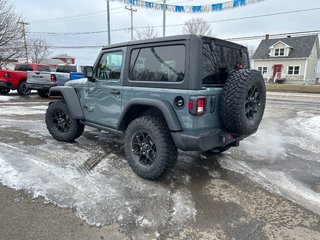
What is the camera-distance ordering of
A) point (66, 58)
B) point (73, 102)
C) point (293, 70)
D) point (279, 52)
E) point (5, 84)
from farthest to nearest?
1. point (66, 58)
2. point (279, 52)
3. point (293, 70)
4. point (5, 84)
5. point (73, 102)

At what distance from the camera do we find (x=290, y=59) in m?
34.2

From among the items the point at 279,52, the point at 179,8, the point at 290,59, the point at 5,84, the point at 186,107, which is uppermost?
the point at 179,8

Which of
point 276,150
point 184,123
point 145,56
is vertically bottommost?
point 276,150

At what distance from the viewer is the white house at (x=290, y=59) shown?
1320 inches

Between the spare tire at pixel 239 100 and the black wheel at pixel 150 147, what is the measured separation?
84cm

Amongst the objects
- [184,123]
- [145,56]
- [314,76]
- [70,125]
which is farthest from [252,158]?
[314,76]

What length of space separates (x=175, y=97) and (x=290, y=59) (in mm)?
36166

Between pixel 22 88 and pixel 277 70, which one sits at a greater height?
pixel 277 70

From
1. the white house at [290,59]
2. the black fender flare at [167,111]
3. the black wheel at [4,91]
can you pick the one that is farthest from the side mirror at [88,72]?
the white house at [290,59]

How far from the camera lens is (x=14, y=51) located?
19.9 metres

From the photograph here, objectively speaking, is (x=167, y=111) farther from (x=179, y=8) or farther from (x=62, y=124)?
(x=179, y=8)

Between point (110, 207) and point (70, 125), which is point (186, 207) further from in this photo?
point (70, 125)

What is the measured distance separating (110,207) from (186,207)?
35.6 inches

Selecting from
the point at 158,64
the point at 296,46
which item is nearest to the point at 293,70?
the point at 296,46
